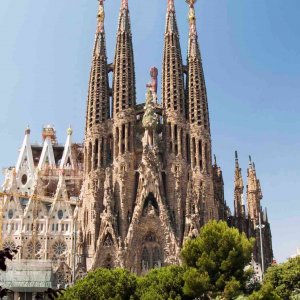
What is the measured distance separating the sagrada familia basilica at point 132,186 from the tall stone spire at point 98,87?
123mm

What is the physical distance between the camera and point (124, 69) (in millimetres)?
63094

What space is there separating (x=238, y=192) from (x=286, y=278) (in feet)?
100

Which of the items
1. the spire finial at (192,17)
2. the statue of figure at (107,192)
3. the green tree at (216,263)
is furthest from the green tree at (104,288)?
the spire finial at (192,17)

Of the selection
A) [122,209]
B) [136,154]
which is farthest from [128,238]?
[136,154]

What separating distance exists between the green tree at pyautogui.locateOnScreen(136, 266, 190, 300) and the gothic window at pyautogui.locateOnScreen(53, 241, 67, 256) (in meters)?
26.4

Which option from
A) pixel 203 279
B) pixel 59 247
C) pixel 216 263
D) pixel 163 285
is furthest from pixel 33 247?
pixel 203 279

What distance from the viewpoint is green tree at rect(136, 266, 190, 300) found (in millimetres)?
35406

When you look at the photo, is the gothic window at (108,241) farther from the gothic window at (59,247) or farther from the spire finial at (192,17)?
the spire finial at (192,17)

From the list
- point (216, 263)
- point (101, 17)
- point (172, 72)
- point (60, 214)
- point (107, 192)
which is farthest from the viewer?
point (101, 17)

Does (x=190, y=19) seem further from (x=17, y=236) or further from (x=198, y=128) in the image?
(x=17, y=236)

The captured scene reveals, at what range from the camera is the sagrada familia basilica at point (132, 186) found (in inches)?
2191

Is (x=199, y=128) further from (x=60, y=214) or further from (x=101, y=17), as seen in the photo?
(x=60, y=214)

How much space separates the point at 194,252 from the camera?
1441 inches

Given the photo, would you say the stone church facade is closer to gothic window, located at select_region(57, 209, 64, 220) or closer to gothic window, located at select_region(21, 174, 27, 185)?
gothic window, located at select_region(57, 209, 64, 220)
